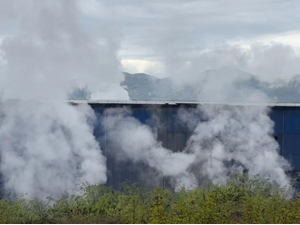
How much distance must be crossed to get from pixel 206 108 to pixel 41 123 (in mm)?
8558

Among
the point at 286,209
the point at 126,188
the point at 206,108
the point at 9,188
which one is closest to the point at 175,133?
the point at 206,108

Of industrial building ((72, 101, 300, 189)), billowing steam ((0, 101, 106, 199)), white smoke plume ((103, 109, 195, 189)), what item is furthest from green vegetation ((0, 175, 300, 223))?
white smoke plume ((103, 109, 195, 189))

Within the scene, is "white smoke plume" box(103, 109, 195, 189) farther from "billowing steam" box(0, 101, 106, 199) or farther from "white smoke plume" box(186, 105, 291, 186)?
"billowing steam" box(0, 101, 106, 199)

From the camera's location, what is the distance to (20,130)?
24.5m

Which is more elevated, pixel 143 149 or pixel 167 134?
pixel 167 134

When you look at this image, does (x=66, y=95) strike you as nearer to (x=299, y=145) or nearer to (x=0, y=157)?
(x=0, y=157)

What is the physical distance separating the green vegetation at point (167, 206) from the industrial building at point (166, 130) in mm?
1006

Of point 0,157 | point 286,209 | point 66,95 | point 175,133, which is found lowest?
point 286,209

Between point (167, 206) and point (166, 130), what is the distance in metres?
4.73

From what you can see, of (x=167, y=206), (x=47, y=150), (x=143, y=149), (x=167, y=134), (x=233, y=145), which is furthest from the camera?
(x=233, y=145)

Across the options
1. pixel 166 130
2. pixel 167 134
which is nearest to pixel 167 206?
pixel 167 134

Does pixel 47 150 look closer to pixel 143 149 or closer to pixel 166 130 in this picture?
pixel 143 149

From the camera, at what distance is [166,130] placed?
24.8 meters

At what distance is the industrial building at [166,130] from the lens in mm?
24578
